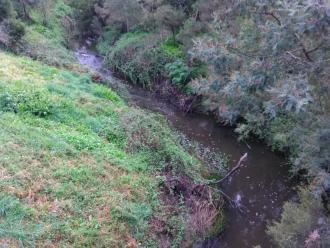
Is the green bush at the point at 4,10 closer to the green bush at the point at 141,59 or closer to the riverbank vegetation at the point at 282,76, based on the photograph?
the green bush at the point at 141,59

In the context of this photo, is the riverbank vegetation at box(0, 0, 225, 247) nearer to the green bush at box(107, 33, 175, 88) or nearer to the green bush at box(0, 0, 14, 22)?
the green bush at box(107, 33, 175, 88)

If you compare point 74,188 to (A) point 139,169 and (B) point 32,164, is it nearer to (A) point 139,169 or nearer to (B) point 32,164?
(B) point 32,164

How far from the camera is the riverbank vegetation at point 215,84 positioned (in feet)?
25.3

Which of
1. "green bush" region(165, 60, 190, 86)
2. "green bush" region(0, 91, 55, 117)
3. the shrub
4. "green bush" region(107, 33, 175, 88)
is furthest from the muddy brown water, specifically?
"green bush" region(0, 91, 55, 117)

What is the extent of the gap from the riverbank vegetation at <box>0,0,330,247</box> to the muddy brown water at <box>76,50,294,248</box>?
55 cm

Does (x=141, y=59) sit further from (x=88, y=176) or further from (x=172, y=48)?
(x=88, y=176)

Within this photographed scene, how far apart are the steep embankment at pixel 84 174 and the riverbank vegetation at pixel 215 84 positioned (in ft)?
0.21

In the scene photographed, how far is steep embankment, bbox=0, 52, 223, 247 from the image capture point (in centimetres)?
860

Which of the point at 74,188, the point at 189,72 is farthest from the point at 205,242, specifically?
the point at 189,72

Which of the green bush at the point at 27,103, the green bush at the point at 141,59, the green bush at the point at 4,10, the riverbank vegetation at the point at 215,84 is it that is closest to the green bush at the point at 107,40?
the riverbank vegetation at the point at 215,84

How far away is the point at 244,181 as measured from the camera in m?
13.9

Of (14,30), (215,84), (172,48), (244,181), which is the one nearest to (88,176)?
(215,84)

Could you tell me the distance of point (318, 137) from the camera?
8.12 metres

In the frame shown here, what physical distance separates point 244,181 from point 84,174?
20.4 feet
